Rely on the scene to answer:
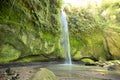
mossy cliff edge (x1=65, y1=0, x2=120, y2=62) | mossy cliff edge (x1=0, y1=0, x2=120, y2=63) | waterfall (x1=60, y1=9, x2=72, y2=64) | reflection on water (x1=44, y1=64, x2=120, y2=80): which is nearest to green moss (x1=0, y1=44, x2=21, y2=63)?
mossy cliff edge (x1=0, y1=0, x2=120, y2=63)

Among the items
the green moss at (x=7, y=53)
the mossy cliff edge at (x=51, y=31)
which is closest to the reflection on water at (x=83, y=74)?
the green moss at (x=7, y=53)

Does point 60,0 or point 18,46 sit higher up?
point 60,0

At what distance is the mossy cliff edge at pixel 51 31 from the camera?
42.9 feet

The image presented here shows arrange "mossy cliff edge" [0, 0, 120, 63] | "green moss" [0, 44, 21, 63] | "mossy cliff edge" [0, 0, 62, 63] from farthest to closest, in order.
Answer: "mossy cliff edge" [0, 0, 120, 63] → "mossy cliff edge" [0, 0, 62, 63] → "green moss" [0, 44, 21, 63]

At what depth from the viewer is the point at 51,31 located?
52.2 feet

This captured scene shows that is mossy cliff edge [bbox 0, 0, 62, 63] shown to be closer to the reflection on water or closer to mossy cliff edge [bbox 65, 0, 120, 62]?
mossy cliff edge [bbox 65, 0, 120, 62]

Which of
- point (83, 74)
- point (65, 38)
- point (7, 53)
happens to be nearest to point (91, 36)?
point (65, 38)

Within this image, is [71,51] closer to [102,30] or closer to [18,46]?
[102,30]

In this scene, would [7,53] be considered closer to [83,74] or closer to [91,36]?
[83,74]

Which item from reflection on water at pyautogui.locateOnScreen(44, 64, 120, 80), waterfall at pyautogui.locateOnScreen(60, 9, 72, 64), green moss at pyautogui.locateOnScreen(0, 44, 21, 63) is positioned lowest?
reflection on water at pyautogui.locateOnScreen(44, 64, 120, 80)

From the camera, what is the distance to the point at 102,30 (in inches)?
720

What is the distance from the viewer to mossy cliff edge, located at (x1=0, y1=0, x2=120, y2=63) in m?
13.1

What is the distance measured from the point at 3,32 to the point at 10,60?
1724 mm

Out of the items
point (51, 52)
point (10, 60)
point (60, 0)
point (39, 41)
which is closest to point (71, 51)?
point (51, 52)
